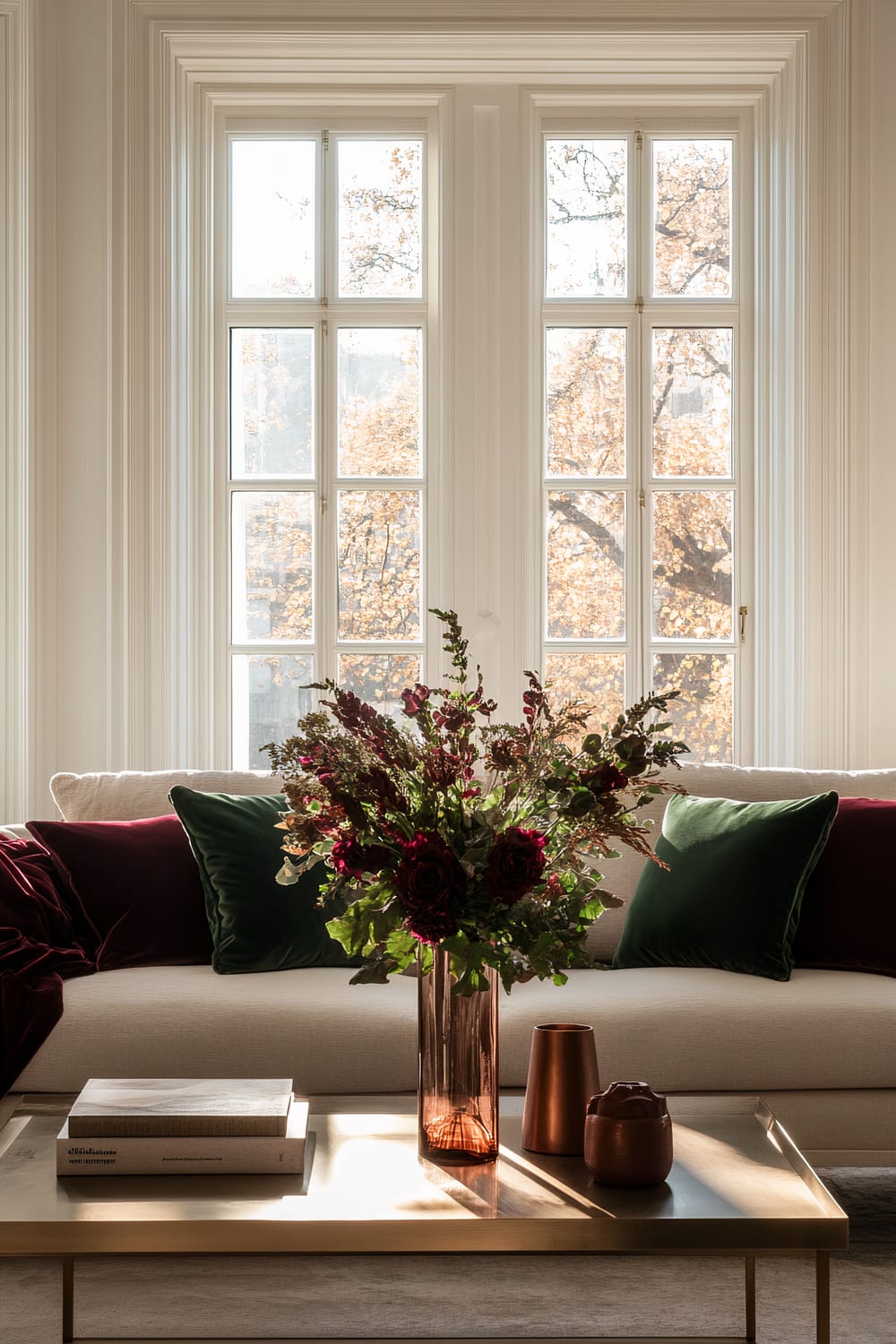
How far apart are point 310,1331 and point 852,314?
3013 mm

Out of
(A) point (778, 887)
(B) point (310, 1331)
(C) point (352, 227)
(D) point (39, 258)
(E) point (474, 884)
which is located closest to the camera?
(E) point (474, 884)

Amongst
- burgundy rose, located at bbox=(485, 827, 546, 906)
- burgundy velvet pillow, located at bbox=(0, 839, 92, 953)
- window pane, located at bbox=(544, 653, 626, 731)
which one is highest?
window pane, located at bbox=(544, 653, 626, 731)

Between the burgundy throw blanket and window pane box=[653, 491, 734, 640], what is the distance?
1.97 meters

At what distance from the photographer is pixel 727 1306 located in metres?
2.06

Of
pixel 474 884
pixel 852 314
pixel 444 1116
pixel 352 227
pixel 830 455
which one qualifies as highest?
pixel 352 227

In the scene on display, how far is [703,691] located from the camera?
3881 millimetres

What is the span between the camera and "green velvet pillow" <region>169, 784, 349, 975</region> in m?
2.67

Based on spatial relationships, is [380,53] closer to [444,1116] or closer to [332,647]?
[332,647]

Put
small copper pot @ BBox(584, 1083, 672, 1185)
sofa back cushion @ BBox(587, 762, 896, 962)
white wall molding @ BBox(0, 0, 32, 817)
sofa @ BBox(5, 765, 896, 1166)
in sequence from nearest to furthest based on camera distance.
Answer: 1. small copper pot @ BBox(584, 1083, 672, 1185)
2. sofa @ BBox(5, 765, 896, 1166)
3. sofa back cushion @ BBox(587, 762, 896, 962)
4. white wall molding @ BBox(0, 0, 32, 817)

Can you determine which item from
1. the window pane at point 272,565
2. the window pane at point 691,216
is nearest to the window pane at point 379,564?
the window pane at point 272,565

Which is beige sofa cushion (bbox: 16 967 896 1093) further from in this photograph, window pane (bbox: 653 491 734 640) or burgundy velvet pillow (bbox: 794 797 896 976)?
window pane (bbox: 653 491 734 640)

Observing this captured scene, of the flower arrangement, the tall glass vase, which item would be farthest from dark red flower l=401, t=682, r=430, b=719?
the tall glass vase

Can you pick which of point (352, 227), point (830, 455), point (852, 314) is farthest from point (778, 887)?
point (352, 227)

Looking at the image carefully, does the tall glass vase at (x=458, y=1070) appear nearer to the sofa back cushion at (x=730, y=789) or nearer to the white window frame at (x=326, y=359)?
the sofa back cushion at (x=730, y=789)
